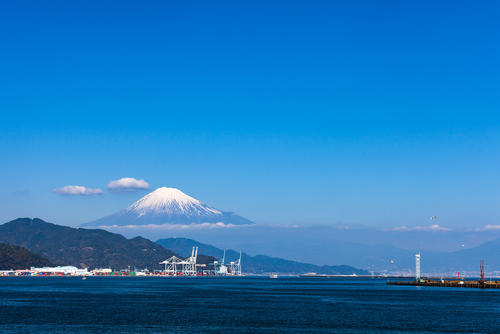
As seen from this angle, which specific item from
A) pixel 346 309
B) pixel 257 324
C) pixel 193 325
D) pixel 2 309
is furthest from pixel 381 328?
pixel 2 309

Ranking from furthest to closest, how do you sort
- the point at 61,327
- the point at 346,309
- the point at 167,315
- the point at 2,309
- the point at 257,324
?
the point at 346,309 → the point at 2,309 → the point at 167,315 → the point at 257,324 → the point at 61,327

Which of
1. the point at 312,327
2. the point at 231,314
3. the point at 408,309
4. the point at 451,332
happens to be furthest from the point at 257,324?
the point at 408,309

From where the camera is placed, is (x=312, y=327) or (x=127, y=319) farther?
(x=127, y=319)

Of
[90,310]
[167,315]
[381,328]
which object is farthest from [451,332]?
[90,310]

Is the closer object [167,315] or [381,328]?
[381,328]

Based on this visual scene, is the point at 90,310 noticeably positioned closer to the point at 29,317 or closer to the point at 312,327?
the point at 29,317

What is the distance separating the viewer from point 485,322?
3585 inches

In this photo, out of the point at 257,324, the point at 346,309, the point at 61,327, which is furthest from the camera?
the point at 346,309

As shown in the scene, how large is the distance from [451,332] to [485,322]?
14202 mm

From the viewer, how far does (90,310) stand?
106m

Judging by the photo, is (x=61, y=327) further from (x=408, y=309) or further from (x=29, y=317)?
(x=408, y=309)

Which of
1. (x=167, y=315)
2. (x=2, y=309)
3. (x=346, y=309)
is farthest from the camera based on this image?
(x=346, y=309)

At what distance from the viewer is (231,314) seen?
100875 millimetres

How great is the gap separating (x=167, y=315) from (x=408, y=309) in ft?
149
